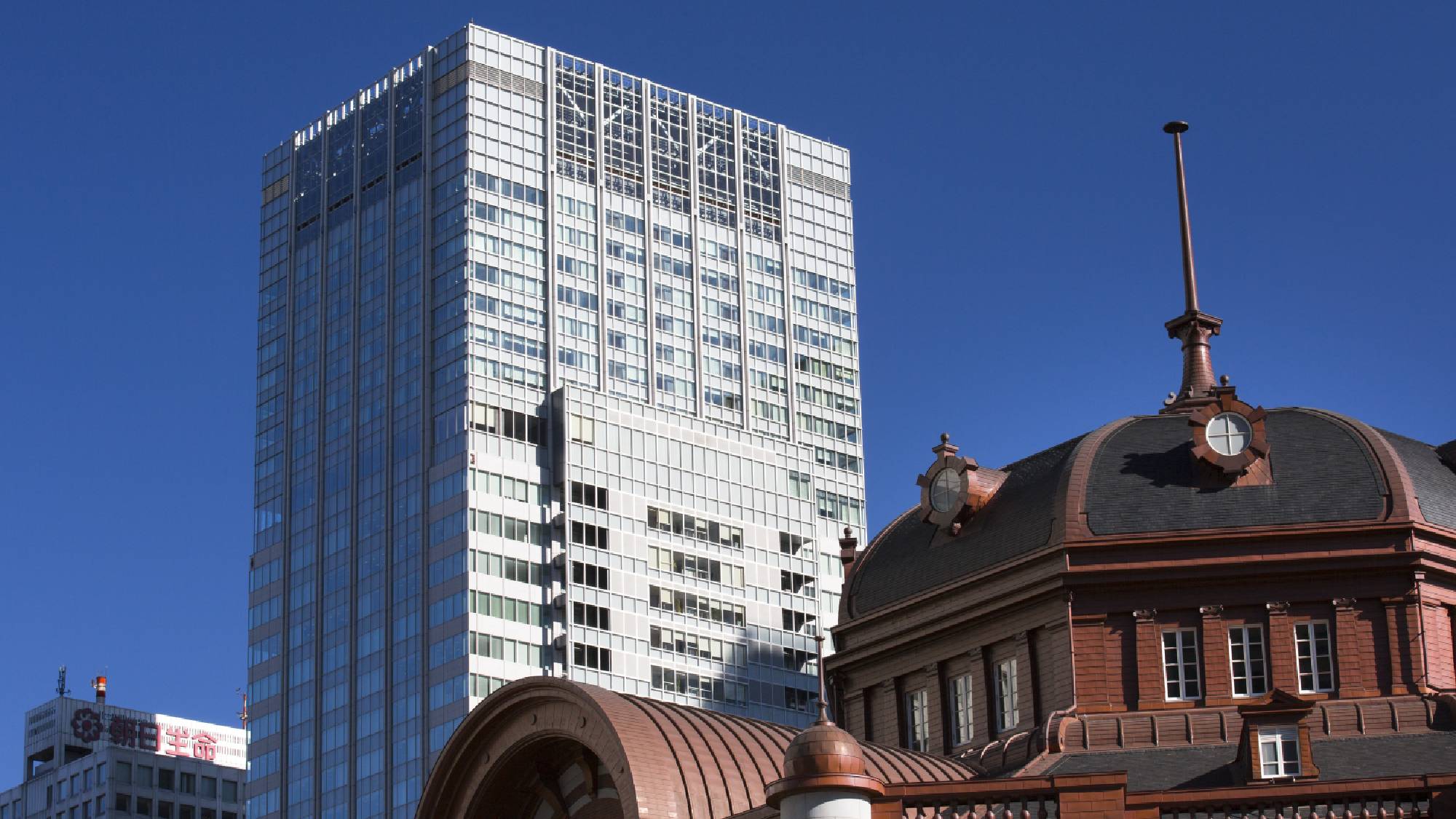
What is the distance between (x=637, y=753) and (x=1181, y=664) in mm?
15293

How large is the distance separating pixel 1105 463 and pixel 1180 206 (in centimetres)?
1166

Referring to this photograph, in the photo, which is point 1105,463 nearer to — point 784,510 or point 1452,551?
point 1452,551

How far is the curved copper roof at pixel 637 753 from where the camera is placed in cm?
5462

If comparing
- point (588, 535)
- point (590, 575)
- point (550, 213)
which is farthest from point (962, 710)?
point (550, 213)

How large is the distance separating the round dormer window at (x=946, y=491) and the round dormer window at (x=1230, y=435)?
714cm

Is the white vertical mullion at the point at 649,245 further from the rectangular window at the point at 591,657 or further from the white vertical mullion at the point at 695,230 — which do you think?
the rectangular window at the point at 591,657

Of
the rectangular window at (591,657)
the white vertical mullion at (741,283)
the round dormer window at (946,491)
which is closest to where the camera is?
the round dormer window at (946,491)

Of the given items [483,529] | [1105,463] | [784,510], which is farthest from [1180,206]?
[784,510]

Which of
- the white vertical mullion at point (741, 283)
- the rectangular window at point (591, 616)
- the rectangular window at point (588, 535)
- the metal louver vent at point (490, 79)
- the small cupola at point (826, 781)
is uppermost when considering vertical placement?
the metal louver vent at point (490, 79)

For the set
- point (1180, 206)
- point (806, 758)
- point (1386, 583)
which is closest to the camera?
point (806, 758)

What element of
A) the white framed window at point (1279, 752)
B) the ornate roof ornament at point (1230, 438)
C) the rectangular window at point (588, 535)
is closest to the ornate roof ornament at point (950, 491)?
the ornate roof ornament at point (1230, 438)

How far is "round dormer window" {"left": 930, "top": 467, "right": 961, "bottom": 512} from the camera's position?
228ft

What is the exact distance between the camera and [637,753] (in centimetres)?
5478

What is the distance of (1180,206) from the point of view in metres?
Result: 75.5
